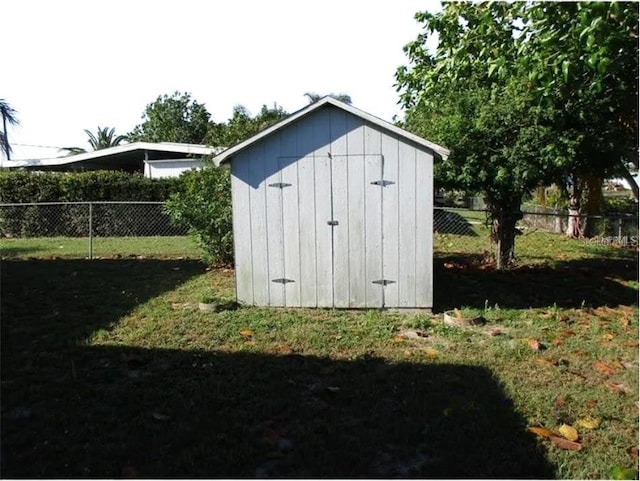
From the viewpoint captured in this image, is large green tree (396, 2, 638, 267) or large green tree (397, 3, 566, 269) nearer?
large green tree (396, 2, 638, 267)

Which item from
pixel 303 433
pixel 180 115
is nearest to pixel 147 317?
pixel 303 433

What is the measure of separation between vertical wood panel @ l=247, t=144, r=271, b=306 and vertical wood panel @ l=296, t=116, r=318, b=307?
474mm

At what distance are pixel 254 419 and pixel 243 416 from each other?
0.09m

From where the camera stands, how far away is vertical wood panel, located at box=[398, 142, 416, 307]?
21.7ft

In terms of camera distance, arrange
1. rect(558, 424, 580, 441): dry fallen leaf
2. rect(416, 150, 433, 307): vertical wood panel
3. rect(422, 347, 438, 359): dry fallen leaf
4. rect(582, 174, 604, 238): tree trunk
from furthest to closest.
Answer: rect(582, 174, 604, 238): tree trunk, rect(416, 150, 433, 307): vertical wood panel, rect(422, 347, 438, 359): dry fallen leaf, rect(558, 424, 580, 441): dry fallen leaf

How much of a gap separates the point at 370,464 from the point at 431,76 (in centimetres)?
701

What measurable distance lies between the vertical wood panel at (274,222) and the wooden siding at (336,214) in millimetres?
13

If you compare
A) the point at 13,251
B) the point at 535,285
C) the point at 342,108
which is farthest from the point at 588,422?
the point at 13,251

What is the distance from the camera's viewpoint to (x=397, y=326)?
6094 mm

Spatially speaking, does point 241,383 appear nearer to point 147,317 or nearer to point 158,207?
point 147,317

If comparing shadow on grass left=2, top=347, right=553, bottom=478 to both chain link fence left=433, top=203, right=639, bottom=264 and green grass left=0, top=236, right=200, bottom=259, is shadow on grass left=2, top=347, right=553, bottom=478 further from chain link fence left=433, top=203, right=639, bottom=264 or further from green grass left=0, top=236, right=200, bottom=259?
green grass left=0, top=236, right=200, bottom=259

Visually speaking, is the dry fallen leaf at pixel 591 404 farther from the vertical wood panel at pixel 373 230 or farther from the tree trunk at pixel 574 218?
the tree trunk at pixel 574 218

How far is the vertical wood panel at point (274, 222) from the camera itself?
6.83 m

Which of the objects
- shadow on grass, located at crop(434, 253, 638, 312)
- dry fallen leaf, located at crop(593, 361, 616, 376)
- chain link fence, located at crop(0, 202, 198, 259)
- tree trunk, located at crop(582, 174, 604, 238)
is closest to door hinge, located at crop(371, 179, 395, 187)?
shadow on grass, located at crop(434, 253, 638, 312)
